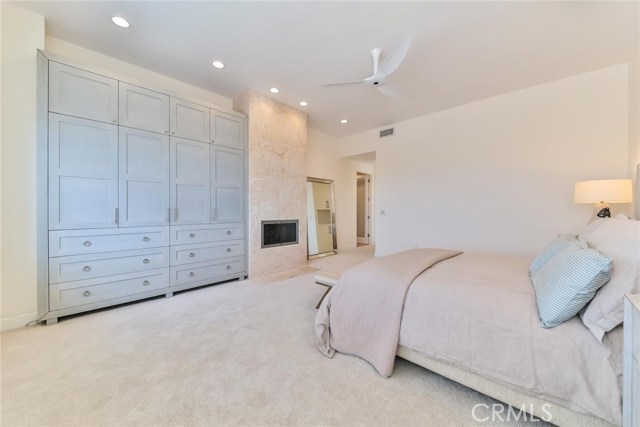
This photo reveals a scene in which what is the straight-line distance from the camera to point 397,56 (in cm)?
236

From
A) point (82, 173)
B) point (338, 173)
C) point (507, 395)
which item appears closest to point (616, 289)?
point (507, 395)

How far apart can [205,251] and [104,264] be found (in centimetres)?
108

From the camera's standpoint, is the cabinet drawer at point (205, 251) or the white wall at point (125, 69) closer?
the white wall at point (125, 69)

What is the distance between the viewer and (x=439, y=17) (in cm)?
229

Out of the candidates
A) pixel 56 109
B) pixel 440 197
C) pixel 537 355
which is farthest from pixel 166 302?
pixel 440 197

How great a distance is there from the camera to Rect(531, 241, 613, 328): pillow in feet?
3.57

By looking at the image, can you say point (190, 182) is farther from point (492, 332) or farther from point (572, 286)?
point (572, 286)

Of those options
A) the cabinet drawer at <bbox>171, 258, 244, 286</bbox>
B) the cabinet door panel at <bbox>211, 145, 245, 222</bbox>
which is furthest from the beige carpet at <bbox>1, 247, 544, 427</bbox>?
the cabinet door panel at <bbox>211, 145, 245, 222</bbox>

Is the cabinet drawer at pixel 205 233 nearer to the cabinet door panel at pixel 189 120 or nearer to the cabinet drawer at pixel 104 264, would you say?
the cabinet drawer at pixel 104 264

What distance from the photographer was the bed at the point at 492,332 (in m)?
1.05

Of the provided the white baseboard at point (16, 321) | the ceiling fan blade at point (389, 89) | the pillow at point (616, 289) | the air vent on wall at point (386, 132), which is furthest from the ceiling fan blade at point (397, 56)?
the white baseboard at point (16, 321)

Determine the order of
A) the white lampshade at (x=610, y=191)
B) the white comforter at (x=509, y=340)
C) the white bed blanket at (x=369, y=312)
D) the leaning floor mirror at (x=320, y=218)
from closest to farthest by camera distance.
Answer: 1. the white comforter at (x=509, y=340)
2. the white bed blanket at (x=369, y=312)
3. the white lampshade at (x=610, y=191)
4. the leaning floor mirror at (x=320, y=218)

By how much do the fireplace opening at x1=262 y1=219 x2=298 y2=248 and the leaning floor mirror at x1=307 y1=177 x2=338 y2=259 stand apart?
1.04 m

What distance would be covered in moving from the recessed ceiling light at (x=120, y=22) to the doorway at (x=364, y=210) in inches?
253
